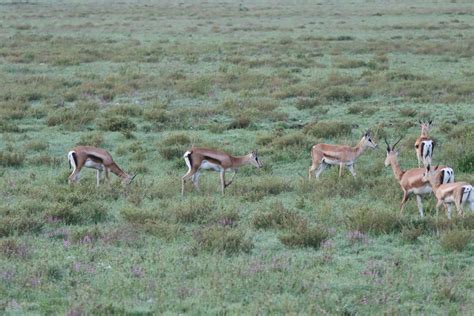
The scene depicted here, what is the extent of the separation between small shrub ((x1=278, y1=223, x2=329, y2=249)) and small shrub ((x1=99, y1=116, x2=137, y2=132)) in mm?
9045

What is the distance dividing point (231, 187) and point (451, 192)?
3839 mm

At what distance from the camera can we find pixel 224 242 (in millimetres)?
8711

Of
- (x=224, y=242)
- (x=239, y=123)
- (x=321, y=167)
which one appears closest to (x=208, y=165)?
(x=321, y=167)

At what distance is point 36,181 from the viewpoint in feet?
42.2

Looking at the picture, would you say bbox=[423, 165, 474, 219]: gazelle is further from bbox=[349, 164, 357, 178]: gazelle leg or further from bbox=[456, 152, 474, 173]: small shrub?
bbox=[456, 152, 474, 173]: small shrub

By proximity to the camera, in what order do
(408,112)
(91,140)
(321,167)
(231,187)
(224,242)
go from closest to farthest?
(224,242)
(231,187)
(321,167)
(91,140)
(408,112)

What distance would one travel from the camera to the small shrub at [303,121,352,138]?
54.7 feet

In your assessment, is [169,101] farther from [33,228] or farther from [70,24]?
[70,24]

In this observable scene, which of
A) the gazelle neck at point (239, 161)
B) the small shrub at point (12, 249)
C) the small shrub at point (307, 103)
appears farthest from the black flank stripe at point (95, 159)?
the small shrub at point (307, 103)

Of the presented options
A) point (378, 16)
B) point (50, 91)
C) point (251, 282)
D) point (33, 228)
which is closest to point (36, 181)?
point (33, 228)

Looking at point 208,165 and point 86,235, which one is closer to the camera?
point 86,235

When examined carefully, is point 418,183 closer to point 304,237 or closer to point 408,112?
point 304,237

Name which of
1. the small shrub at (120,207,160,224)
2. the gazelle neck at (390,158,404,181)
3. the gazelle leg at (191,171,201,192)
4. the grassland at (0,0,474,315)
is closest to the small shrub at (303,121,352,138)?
the grassland at (0,0,474,315)

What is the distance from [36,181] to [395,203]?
18.9ft
